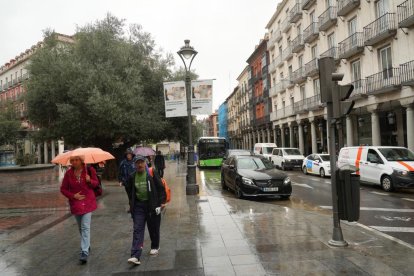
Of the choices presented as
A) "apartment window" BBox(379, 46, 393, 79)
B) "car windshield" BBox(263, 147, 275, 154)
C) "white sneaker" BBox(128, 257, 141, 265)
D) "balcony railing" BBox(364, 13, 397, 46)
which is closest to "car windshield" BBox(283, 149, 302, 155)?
"car windshield" BBox(263, 147, 275, 154)

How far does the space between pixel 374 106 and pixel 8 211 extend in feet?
69.2

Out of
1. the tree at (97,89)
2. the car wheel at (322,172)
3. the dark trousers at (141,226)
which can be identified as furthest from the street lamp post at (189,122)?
the car wheel at (322,172)

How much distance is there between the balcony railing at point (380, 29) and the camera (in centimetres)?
2078

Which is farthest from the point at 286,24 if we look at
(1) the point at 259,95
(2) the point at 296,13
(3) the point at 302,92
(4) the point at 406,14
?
(4) the point at 406,14

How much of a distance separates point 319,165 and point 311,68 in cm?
1401

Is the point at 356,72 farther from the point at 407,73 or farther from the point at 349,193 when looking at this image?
the point at 349,193

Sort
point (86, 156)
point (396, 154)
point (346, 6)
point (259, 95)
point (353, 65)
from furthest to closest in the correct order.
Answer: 1. point (259, 95)
2. point (353, 65)
3. point (346, 6)
4. point (396, 154)
5. point (86, 156)

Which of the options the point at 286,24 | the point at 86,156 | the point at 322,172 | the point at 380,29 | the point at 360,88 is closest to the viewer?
the point at 86,156

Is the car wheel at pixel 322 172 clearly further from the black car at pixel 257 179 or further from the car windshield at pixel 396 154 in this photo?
the black car at pixel 257 179

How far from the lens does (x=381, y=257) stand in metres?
5.29

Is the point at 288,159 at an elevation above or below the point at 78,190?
below

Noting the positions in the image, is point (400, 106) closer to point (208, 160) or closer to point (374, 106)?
point (374, 106)

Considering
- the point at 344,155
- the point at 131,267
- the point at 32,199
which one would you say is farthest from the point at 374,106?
the point at 131,267

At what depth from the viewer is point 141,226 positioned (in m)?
5.46
